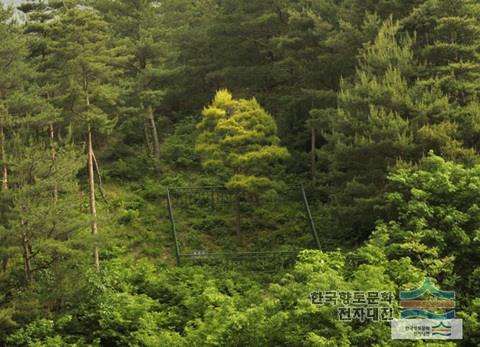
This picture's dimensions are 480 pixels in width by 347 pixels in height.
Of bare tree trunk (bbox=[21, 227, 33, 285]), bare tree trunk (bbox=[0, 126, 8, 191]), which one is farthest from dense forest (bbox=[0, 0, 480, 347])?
bare tree trunk (bbox=[0, 126, 8, 191])

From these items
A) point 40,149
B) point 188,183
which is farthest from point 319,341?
point 188,183

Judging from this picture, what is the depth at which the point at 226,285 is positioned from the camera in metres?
18.3

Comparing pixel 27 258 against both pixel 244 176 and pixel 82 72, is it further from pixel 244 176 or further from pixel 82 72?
pixel 244 176

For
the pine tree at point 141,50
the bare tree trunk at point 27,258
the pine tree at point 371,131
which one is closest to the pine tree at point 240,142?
the pine tree at point 371,131

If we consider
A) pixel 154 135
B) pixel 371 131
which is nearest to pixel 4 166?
pixel 371 131

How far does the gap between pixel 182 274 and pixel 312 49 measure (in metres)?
13.2

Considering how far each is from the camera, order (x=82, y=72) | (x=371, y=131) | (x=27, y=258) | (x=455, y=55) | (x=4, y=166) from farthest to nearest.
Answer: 1. (x=455, y=55)
2. (x=82, y=72)
3. (x=371, y=131)
4. (x=4, y=166)
5. (x=27, y=258)

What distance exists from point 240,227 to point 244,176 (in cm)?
278

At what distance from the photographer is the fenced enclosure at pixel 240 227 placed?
21.6 metres

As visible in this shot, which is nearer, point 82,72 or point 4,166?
point 4,166

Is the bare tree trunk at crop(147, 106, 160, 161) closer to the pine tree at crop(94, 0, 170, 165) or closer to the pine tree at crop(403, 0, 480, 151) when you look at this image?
the pine tree at crop(94, 0, 170, 165)

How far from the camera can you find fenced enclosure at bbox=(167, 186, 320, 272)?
70.7ft

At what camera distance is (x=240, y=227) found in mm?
24094

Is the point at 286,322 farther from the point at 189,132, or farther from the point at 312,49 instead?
the point at 189,132
